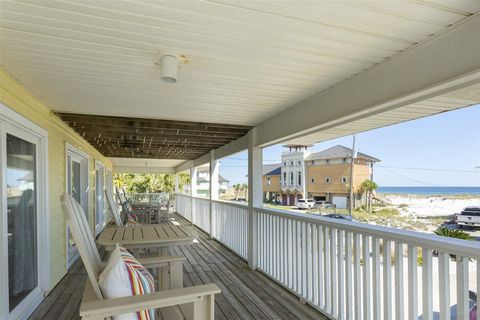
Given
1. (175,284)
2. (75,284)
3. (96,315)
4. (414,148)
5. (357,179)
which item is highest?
(414,148)

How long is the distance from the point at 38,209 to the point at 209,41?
2875 mm

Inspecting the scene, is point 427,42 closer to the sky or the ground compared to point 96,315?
closer to the sky

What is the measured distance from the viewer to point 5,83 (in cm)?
250

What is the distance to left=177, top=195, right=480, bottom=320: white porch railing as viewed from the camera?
1.85 meters

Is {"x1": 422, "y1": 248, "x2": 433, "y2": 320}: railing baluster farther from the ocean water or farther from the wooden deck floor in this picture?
the ocean water

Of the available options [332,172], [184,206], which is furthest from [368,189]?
[184,206]

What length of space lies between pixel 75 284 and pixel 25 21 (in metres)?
3.49

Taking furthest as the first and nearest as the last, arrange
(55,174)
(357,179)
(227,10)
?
(357,179) → (55,174) → (227,10)

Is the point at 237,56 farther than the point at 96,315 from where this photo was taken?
Yes

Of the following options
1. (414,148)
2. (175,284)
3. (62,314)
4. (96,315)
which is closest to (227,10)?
(96,315)

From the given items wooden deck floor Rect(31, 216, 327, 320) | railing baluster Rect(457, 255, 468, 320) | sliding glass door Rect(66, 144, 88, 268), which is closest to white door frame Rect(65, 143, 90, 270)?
sliding glass door Rect(66, 144, 88, 268)

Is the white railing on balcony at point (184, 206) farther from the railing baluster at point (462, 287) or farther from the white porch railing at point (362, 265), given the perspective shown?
the railing baluster at point (462, 287)

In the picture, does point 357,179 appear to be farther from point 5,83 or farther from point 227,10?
point 5,83

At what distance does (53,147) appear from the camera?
3.89 metres
